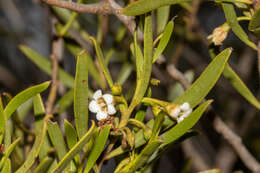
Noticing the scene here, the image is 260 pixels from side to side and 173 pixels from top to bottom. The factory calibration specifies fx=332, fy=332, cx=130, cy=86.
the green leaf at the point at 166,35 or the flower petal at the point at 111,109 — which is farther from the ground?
the green leaf at the point at 166,35

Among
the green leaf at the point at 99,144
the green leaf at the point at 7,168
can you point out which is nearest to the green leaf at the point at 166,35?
the green leaf at the point at 99,144

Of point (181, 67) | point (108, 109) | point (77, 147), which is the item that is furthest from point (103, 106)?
point (181, 67)

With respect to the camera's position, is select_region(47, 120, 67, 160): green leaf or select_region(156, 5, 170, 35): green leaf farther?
select_region(156, 5, 170, 35): green leaf

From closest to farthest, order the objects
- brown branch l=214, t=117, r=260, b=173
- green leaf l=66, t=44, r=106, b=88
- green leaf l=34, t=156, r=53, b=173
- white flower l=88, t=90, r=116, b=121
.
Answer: green leaf l=34, t=156, r=53, b=173 → white flower l=88, t=90, r=116, b=121 → brown branch l=214, t=117, r=260, b=173 → green leaf l=66, t=44, r=106, b=88

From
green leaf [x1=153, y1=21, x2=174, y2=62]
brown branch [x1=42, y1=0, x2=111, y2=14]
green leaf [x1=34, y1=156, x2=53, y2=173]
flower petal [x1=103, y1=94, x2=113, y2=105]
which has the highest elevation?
brown branch [x1=42, y1=0, x2=111, y2=14]

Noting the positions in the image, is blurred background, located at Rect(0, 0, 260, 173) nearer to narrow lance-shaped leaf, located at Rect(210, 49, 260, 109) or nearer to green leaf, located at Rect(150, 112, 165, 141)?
narrow lance-shaped leaf, located at Rect(210, 49, 260, 109)

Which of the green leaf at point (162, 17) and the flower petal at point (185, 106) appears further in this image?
the green leaf at point (162, 17)

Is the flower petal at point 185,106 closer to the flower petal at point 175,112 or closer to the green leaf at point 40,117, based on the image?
the flower petal at point 175,112

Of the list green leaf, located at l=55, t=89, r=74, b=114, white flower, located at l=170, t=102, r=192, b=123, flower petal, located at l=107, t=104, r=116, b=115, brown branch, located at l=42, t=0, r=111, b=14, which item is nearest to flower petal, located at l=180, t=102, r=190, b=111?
white flower, located at l=170, t=102, r=192, b=123

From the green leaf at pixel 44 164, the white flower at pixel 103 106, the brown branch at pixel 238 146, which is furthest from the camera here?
the brown branch at pixel 238 146
